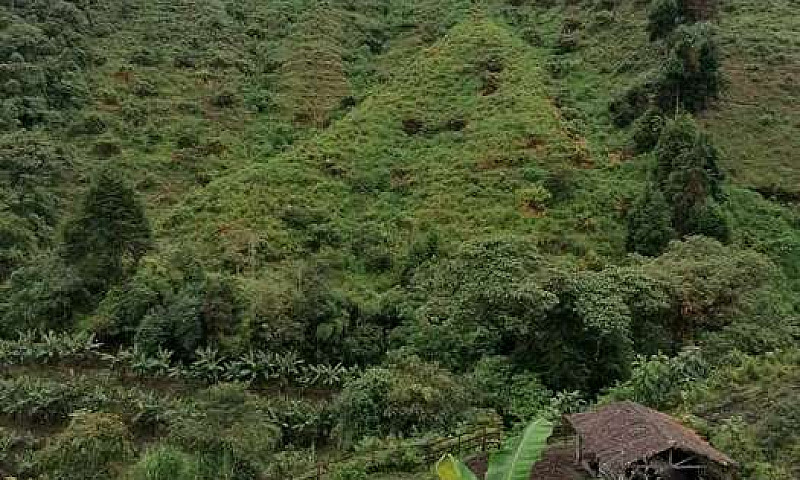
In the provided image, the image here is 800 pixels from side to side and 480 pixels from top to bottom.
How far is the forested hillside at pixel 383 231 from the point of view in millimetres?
23156

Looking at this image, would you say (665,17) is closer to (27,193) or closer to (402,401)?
(402,401)

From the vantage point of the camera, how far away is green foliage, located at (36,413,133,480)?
2111 cm

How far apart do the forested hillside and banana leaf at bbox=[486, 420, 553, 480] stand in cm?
829

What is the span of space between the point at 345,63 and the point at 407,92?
9152mm

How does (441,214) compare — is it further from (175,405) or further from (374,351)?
(175,405)

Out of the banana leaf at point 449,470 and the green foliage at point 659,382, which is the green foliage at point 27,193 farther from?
the banana leaf at point 449,470

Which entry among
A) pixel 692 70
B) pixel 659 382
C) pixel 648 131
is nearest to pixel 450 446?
pixel 659 382

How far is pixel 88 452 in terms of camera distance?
21.3 metres

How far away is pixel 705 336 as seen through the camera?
2566 centimetres

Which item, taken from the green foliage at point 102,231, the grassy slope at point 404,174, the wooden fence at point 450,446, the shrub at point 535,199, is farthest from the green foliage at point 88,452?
the shrub at point 535,199

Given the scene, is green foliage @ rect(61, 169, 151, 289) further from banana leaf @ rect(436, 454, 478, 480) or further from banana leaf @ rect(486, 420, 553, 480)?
banana leaf @ rect(436, 454, 478, 480)

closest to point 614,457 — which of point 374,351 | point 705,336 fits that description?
point 705,336

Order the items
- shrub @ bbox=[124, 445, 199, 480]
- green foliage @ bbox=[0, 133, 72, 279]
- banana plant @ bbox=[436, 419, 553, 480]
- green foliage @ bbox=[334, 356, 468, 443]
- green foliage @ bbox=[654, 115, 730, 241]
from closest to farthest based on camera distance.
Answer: banana plant @ bbox=[436, 419, 553, 480]
shrub @ bbox=[124, 445, 199, 480]
green foliage @ bbox=[334, 356, 468, 443]
green foliage @ bbox=[654, 115, 730, 241]
green foliage @ bbox=[0, 133, 72, 279]

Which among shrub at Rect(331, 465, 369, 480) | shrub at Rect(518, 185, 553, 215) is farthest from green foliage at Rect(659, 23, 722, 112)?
shrub at Rect(331, 465, 369, 480)
